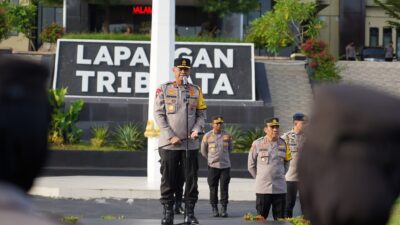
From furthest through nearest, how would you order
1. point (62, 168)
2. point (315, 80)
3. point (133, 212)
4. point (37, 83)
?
point (315, 80), point (62, 168), point (133, 212), point (37, 83)

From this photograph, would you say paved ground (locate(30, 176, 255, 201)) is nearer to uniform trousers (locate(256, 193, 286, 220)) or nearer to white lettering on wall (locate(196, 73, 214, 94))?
uniform trousers (locate(256, 193, 286, 220))

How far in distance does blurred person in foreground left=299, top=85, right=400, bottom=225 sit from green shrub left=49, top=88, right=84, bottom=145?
20483 mm

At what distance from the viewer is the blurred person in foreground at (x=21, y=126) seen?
102 inches

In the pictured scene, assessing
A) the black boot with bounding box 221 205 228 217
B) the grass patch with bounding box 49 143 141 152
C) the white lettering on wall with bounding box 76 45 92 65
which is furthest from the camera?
the white lettering on wall with bounding box 76 45 92 65

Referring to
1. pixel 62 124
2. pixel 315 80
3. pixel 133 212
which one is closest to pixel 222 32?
pixel 315 80

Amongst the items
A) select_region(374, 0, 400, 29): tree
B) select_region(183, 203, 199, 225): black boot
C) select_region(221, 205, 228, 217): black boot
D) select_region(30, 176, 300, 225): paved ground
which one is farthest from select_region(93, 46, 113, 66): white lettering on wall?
select_region(374, 0, 400, 29): tree

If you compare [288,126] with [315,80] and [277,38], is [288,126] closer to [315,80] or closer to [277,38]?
[315,80]

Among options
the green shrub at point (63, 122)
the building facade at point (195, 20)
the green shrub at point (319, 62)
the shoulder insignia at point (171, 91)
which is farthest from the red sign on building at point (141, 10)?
the shoulder insignia at point (171, 91)

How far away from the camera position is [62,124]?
23.4 metres

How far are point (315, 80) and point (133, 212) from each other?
15391mm

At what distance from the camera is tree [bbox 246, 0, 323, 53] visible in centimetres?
3459

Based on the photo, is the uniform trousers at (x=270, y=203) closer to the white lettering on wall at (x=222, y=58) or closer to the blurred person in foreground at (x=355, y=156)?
the blurred person in foreground at (x=355, y=156)

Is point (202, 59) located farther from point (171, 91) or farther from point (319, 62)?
point (171, 91)

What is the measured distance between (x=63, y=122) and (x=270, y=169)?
1117 cm
